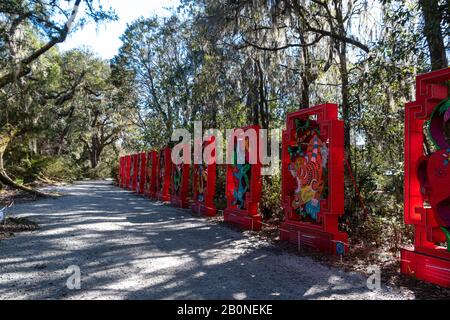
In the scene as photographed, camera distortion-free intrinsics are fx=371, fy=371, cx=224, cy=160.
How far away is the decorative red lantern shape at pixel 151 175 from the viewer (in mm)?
17022

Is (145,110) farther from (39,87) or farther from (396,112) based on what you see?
(396,112)

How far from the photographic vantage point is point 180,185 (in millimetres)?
13461

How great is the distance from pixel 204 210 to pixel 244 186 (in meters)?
2.57

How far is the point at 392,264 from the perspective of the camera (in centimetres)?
546

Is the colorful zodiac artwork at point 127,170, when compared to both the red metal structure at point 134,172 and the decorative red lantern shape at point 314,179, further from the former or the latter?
the decorative red lantern shape at point 314,179

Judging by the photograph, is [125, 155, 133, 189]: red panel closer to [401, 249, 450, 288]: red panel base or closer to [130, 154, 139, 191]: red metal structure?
[130, 154, 139, 191]: red metal structure

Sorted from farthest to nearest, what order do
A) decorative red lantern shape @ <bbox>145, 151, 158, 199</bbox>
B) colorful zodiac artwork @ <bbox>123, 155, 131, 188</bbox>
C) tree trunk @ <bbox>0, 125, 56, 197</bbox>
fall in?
colorful zodiac artwork @ <bbox>123, 155, 131, 188</bbox> → decorative red lantern shape @ <bbox>145, 151, 158, 199</bbox> → tree trunk @ <bbox>0, 125, 56, 197</bbox>

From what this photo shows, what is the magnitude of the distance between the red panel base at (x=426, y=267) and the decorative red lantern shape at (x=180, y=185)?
8975 mm

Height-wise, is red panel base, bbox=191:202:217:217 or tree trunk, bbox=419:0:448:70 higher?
tree trunk, bbox=419:0:448:70

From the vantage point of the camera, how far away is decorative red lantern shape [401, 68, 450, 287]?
4.41 meters

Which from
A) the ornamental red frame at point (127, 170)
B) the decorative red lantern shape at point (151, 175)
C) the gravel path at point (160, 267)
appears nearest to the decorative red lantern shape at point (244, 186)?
the gravel path at point (160, 267)

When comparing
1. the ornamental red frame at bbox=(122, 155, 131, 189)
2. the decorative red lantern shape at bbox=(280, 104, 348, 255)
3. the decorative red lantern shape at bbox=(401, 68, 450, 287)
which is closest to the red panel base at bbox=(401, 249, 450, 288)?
the decorative red lantern shape at bbox=(401, 68, 450, 287)

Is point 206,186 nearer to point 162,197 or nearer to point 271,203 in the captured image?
point 271,203
